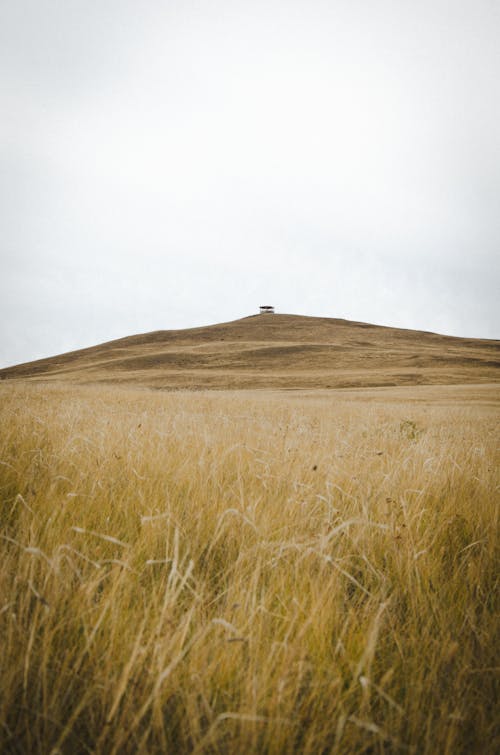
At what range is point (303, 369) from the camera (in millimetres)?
45625

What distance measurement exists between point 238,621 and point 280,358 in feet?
164

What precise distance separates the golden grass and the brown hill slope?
107ft

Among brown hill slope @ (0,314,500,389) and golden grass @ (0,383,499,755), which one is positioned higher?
brown hill slope @ (0,314,500,389)

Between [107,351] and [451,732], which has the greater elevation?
[107,351]

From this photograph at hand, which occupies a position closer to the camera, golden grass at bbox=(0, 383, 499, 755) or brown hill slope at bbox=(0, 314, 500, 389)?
golden grass at bbox=(0, 383, 499, 755)

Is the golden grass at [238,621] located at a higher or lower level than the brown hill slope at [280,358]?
lower

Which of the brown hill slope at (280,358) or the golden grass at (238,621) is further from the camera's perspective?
the brown hill slope at (280,358)

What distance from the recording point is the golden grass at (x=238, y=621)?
2.50 ft

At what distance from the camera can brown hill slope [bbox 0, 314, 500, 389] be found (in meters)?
37.1

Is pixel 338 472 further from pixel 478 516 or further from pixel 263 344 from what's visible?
pixel 263 344

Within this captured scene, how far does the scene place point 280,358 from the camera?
50719mm

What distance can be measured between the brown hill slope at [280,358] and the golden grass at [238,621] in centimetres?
3260

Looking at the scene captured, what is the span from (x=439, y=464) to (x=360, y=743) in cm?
225

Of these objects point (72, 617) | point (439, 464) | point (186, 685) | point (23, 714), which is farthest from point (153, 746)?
point (439, 464)
